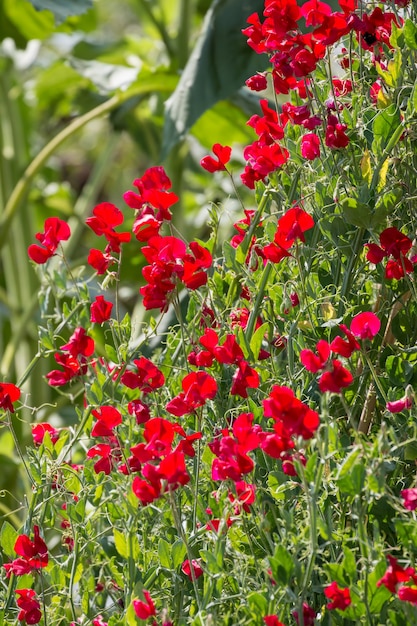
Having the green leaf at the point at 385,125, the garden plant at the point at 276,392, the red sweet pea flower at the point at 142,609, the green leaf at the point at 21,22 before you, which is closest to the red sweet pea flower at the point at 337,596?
the garden plant at the point at 276,392

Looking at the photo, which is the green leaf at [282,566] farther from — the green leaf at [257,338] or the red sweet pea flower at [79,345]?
the red sweet pea flower at [79,345]

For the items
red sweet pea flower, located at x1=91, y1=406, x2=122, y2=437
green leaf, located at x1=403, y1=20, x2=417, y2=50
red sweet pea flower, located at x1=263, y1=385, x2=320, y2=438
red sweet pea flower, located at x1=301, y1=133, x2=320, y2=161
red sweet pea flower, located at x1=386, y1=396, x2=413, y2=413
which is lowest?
red sweet pea flower, located at x1=91, y1=406, x2=122, y2=437

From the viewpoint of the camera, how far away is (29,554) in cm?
84

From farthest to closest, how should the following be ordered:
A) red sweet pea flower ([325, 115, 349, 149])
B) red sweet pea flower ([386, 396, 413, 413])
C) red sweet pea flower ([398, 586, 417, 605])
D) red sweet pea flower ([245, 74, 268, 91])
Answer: red sweet pea flower ([245, 74, 268, 91]) → red sweet pea flower ([325, 115, 349, 149]) → red sweet pea flower ([386, 396, 413, 413]) → red sweet pea flower ([398, 586, 417, 605])

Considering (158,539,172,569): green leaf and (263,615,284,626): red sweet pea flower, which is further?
(158,539,172,569): green leaf

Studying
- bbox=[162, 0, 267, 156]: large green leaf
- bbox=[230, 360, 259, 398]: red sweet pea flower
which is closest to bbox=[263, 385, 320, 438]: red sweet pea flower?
bbox=[230, 360, 259, 398]: red sweet pea flower

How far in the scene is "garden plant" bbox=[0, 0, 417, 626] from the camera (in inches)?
27.5

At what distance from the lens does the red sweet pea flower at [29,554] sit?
0.84 metres

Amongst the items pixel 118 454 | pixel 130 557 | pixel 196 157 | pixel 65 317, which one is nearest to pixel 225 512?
pixel 130 557

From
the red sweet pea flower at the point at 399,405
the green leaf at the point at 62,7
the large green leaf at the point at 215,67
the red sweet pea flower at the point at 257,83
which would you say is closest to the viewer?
the red sweet pea flower at the point at 399,405

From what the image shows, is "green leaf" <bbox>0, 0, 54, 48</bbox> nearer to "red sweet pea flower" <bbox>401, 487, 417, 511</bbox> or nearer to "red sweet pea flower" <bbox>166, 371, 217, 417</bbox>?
"red sweet pea flower" <bbox>166, 371, 217, 417</bbox>

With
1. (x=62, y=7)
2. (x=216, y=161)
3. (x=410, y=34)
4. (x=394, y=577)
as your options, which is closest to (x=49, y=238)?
(x=216, y=161)

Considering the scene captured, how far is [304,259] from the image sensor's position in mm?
914

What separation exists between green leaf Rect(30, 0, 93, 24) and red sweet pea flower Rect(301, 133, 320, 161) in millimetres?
952
